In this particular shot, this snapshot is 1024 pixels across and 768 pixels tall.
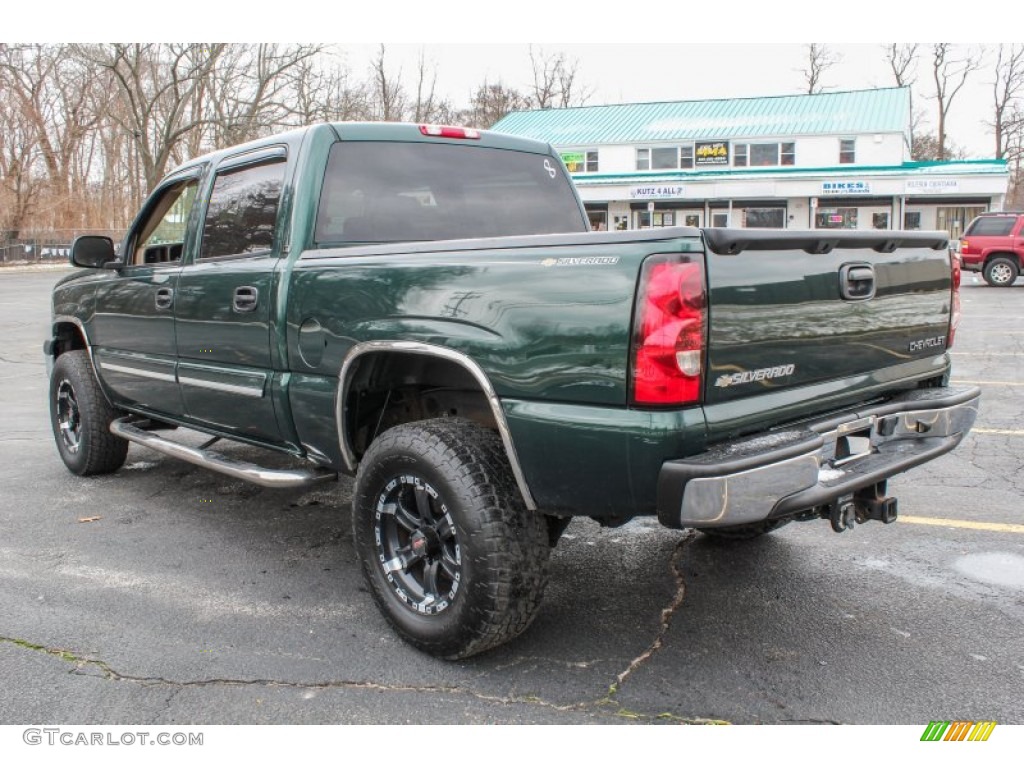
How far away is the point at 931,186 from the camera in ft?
118

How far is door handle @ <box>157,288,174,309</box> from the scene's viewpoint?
14.6 ft

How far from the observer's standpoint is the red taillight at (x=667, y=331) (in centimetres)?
249

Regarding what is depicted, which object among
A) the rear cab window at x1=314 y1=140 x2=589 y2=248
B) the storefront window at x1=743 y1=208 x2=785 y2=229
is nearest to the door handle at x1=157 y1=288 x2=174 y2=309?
the rear cab window at x1=314 y1=140 x2=589 y2=248

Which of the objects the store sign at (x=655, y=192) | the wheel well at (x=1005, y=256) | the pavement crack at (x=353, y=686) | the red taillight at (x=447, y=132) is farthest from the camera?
the store sign at (x=655, y=192)

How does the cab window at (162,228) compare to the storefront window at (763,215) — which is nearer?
the cab window at (162,228)

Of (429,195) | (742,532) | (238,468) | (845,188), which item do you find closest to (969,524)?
(742,532)

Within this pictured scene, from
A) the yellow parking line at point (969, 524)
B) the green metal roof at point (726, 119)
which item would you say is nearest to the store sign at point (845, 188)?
the green metal roof at point (726, 119)

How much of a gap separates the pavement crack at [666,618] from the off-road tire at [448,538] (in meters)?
0.37

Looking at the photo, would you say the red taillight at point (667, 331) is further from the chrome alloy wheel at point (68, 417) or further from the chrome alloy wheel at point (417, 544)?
the chrome alloy wheel at point (68, 417)

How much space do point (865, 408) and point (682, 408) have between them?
42.2 inches

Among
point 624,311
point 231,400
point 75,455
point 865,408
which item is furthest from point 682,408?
point 75,455
